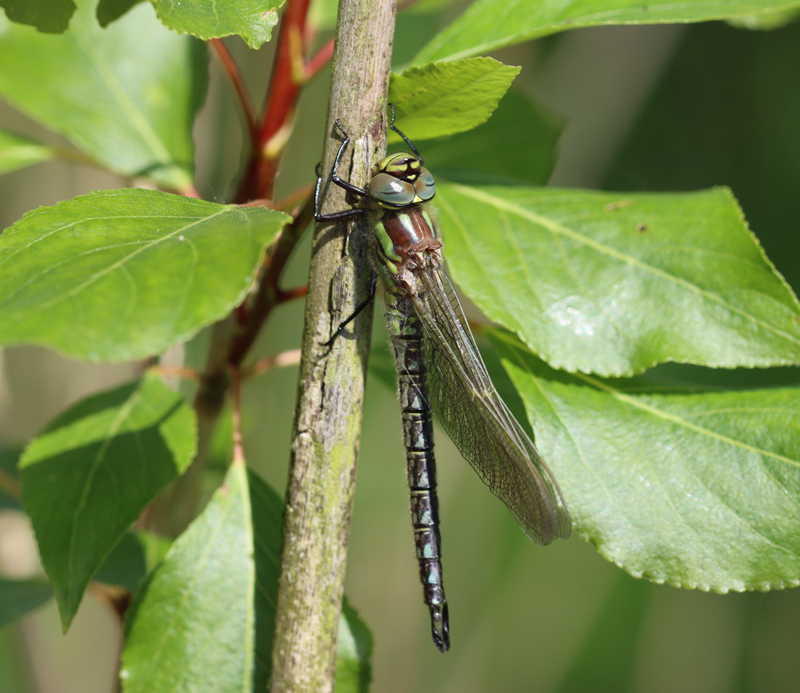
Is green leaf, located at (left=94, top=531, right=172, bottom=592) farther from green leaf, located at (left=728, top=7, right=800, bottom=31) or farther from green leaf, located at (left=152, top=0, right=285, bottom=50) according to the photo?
green leaf, located at (left=728, top=7, right=800, bottom=31)

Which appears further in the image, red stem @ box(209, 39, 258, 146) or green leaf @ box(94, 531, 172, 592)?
green leaf @ box(94, 531, 172, 592)

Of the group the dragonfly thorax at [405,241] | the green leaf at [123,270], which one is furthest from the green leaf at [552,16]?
the green leaf at [123,270]

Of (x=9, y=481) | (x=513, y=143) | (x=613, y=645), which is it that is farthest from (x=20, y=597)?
(x=613, y=645)

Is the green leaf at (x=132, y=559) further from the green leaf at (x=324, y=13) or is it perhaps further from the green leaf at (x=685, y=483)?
the green leaf at (x=324, y=13)

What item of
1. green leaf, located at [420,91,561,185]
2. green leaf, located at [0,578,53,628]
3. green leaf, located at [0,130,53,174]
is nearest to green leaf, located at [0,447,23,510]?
green leaf, located at [0,578,53,628]

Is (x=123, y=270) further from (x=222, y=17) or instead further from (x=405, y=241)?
(x=405, y=241)
